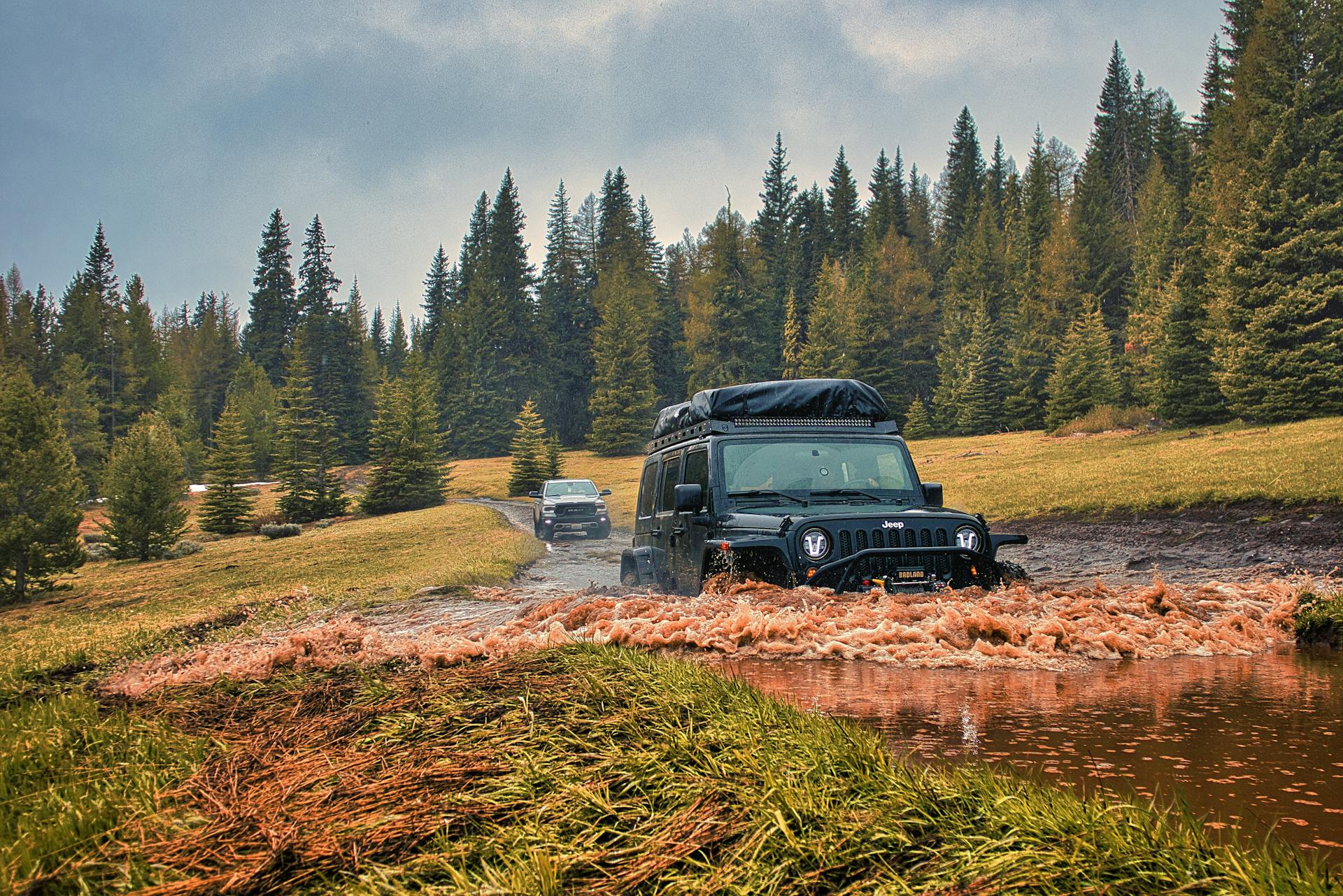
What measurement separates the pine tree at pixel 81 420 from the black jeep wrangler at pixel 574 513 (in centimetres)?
6574

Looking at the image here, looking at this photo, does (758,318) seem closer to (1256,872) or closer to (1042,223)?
(1042,223)

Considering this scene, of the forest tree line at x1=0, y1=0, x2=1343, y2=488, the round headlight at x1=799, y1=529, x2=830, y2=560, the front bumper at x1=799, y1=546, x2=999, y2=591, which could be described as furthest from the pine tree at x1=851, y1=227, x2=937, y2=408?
the round headlight at x1=799, y1=529, x2=830, y2=560

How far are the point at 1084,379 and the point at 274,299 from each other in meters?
88.8

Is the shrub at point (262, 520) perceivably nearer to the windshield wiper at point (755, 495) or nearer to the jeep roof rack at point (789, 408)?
the jeep roof rack at point (789, 408)

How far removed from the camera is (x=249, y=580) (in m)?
21.4

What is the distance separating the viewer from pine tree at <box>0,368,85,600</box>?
1183 inches

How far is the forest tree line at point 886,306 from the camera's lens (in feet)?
116

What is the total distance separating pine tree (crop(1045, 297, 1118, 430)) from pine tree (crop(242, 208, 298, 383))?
3307 inches


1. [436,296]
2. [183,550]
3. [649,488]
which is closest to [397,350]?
[436,296]

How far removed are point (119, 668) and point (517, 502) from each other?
43.5 meters

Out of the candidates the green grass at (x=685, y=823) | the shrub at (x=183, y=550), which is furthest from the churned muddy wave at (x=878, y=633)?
the shrub at (x=183, y=550)

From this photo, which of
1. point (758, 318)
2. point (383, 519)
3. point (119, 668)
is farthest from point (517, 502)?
point (119, 668)

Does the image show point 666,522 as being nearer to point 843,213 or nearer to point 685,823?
point 685,823

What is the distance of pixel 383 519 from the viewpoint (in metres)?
41.4
